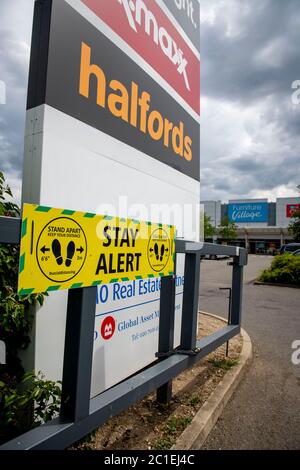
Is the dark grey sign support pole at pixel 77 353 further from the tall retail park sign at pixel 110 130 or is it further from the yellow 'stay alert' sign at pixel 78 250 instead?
the tall retail park sign at pixel 110 130

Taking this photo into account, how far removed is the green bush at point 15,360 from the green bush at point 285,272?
12.0 m

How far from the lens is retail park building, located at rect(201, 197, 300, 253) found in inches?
2318

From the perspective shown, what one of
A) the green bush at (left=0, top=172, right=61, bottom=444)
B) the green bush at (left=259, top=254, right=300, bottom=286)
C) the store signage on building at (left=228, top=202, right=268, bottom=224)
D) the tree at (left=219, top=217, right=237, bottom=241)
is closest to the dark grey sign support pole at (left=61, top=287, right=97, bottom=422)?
the green bush at (left=0, top=172, right=61, bottom=444)

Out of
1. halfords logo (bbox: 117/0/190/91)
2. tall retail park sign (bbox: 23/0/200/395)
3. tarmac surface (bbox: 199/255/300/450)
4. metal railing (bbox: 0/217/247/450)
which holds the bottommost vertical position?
tarmac surface (bbox: 199/255/300/450)

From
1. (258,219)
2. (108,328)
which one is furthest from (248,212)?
(108,328)

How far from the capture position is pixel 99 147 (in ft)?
9.51

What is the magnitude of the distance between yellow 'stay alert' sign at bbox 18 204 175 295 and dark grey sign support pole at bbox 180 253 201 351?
73 cm

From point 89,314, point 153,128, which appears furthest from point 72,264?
point 153,128

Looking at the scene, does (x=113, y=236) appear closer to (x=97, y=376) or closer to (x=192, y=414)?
(x=97, y=376)

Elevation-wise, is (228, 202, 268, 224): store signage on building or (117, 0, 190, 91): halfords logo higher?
(228, 202, 268, 224): store signage on building

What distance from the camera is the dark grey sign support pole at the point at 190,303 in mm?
3027

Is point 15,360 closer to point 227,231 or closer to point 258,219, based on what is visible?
point 227,231

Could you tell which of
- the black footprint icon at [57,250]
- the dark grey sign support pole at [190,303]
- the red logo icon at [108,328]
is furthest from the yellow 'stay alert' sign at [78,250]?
the red logo icon at [108,328]

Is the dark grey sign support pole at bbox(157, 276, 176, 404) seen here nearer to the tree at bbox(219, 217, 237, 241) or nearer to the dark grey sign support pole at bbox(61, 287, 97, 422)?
the dark grey sign support pole at bbox(61, 287, 97, 422)
